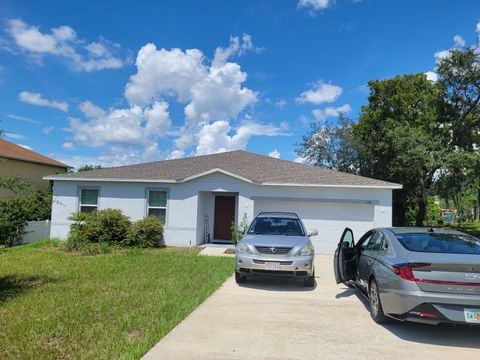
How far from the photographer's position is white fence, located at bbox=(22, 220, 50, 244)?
1627 cm

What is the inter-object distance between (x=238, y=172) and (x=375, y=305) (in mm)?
11313

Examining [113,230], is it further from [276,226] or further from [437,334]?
[437,334]

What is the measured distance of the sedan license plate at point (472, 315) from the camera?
445 cm

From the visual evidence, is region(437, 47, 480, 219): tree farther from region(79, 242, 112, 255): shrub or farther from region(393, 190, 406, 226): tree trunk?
region(79, 242, 112, 255): shrub

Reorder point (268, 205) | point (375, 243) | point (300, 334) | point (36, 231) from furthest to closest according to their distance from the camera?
point (36, 231), point (268, 205), point (375, 243), point (300, 334)

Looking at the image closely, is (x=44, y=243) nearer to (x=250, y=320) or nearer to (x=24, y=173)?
(x=24, y=173)

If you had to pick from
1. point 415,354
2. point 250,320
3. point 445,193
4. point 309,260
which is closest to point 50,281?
point 250,320

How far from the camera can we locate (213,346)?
4508 millimetres

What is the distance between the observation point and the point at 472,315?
4461mm

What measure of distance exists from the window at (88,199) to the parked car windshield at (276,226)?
10.1 metres

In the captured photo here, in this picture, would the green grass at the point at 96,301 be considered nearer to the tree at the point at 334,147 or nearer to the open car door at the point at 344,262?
the open car door at the point at 344,262

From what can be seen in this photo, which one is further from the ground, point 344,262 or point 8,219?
point 8,219

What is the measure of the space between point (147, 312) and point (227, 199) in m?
11.1

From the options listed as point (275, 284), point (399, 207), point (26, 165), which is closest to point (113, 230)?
point (275, 284)
